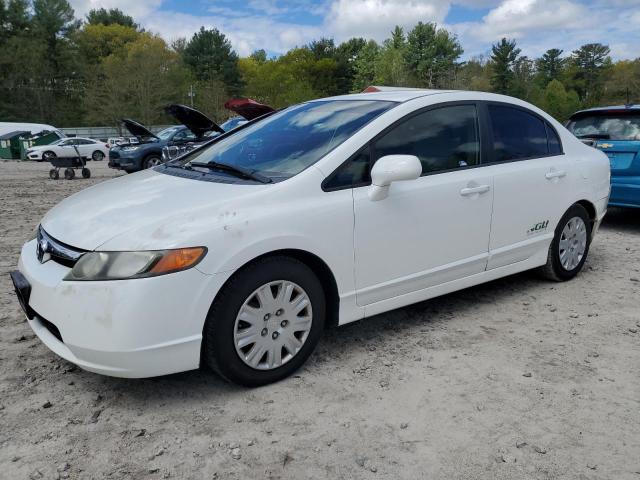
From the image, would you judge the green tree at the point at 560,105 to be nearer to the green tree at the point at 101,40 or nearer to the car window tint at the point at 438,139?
the car window tint at the point at 438,139

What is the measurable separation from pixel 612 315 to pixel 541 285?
28.7 inches

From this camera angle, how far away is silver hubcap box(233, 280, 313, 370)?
112 inches

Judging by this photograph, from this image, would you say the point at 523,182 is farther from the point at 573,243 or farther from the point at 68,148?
the point at 68,148

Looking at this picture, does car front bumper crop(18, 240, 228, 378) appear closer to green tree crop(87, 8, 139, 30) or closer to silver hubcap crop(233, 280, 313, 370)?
silver hubcap crop(233, 280, 313, 370)

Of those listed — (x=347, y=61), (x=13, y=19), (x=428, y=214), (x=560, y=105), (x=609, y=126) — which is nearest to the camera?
(x=428, y=214)

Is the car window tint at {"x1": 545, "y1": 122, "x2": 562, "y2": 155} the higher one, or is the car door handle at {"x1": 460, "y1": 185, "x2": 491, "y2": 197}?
the car window tint at {"x1": 545, "y1": 122, "x2": 562, "y2": 155}

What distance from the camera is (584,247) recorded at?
4875mm

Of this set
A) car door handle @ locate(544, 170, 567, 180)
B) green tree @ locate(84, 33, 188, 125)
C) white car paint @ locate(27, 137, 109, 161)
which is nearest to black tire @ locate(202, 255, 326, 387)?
car door handle @ locate(544, 170, 567, 180)

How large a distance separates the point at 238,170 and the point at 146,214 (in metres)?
0.70

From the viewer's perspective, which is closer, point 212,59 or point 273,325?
point 273,325

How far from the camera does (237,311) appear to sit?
2.77 m

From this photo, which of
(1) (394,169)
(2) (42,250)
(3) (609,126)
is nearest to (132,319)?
(2) (42,250)

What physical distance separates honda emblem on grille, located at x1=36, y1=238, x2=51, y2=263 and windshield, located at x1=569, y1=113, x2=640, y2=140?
6.38 meters

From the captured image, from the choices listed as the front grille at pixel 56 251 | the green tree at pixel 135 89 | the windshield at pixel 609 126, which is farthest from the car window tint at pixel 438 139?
the green tree at pixel 135 89
